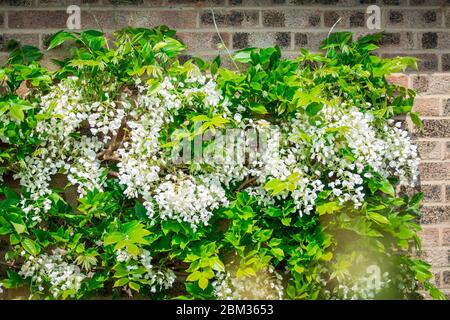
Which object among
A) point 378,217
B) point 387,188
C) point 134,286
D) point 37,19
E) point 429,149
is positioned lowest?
point 134,286

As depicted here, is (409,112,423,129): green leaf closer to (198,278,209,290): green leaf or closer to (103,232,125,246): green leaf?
(198,278,209,290): green leaf

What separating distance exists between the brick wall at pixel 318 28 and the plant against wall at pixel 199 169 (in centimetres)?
12

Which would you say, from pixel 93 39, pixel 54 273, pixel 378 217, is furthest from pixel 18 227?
pixel 378 217

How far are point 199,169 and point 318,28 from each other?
98cm

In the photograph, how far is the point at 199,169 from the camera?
9.43 ft

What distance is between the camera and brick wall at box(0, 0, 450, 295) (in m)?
3.08

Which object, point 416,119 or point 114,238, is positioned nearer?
point 114,238

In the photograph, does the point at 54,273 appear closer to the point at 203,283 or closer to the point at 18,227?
the point at 18,227

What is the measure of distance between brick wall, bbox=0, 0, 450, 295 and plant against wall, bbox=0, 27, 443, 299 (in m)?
0.12

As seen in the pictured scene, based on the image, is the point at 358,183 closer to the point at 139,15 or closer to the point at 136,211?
the point at 136,211

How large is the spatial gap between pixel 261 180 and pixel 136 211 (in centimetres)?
62

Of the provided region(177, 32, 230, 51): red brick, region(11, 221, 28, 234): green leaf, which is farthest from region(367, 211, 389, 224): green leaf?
region(11, 221, 28, 234): green leaf

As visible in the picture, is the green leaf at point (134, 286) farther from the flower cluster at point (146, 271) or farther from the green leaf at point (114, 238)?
the green leaf at point (114, 238)

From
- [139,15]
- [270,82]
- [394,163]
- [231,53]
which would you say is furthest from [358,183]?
[139,15]
